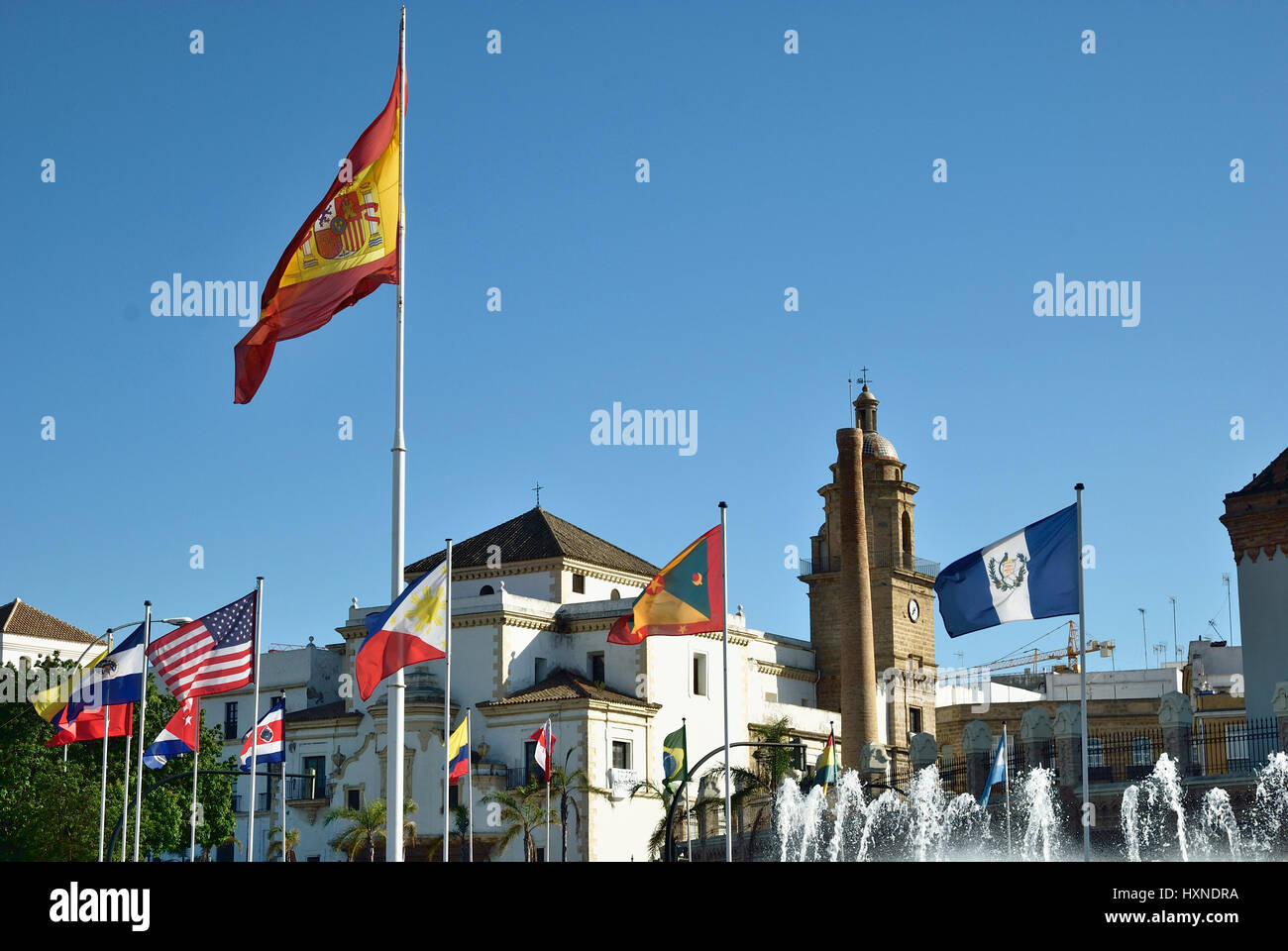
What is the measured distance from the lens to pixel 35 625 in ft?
294

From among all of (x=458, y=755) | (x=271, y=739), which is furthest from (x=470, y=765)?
(x=271, y=739)

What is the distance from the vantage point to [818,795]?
5175 cm

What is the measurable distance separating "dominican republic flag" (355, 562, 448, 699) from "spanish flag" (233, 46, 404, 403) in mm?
3672

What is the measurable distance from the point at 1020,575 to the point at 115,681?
22.1m

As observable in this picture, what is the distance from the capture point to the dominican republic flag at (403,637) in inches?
827

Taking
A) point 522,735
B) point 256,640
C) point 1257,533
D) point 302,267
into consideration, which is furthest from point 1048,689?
point 302,267

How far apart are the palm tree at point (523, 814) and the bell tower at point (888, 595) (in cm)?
2315

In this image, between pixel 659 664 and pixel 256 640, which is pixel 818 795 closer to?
pixel 659 664

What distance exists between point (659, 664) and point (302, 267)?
47596 mm

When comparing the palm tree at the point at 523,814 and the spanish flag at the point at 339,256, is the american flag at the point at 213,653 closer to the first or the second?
the spanish flag at the point at 339,256

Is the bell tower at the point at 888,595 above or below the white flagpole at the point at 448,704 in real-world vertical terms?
above

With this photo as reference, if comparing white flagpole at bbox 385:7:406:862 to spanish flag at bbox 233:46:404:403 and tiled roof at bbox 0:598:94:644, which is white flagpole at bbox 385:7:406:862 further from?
tiled roof at bbox 0:598:94:644

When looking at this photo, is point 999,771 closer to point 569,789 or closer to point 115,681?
point 115,681

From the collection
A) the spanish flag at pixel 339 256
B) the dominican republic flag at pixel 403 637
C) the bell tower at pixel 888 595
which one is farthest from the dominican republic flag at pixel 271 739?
the bell tower at pixel 888 595
